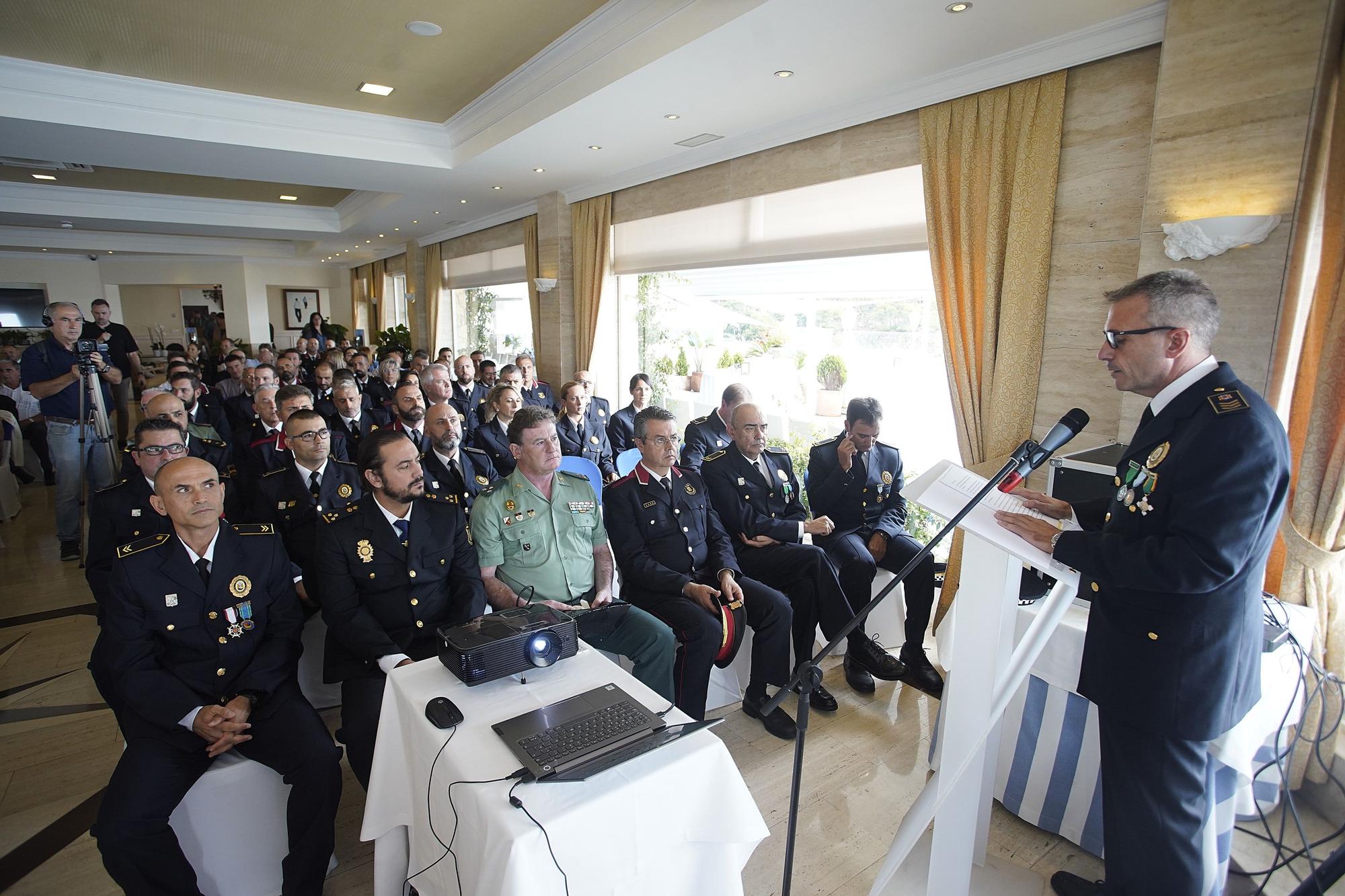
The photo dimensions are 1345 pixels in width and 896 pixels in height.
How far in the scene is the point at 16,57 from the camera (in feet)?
14.8

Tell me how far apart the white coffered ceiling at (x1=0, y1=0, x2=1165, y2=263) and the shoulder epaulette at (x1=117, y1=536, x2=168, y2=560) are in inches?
120

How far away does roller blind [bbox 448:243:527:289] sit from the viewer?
29.0 ft

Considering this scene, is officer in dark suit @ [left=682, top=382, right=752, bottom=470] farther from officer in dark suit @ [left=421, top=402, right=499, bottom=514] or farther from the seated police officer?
officer in dark suit @ [left=421, top=402, right=499, bottom=514]

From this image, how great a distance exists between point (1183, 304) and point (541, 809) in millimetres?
1863

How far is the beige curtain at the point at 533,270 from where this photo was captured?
796 centimetres

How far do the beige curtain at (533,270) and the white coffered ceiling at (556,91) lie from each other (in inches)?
12.1

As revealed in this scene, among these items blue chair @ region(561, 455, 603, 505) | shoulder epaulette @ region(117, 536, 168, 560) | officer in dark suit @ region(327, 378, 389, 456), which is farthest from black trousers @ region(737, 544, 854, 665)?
officer in dark suit @ region(327, 378, 389, 456)

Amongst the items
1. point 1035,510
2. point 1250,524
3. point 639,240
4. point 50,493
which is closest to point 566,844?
point 1035,510

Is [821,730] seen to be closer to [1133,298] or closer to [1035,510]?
[1035,510]

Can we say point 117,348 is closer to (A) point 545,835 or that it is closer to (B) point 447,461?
(B) point 447,461

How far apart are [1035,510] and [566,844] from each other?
1457 millimetres

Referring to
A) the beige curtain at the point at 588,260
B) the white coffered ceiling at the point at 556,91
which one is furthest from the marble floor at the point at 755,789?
the beige curtain at the point at 588,260

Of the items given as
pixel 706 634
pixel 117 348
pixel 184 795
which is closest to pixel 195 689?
pixel 184 795

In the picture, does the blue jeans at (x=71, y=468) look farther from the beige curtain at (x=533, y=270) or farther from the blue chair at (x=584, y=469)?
the beige curtain at (x=533, y=270)
